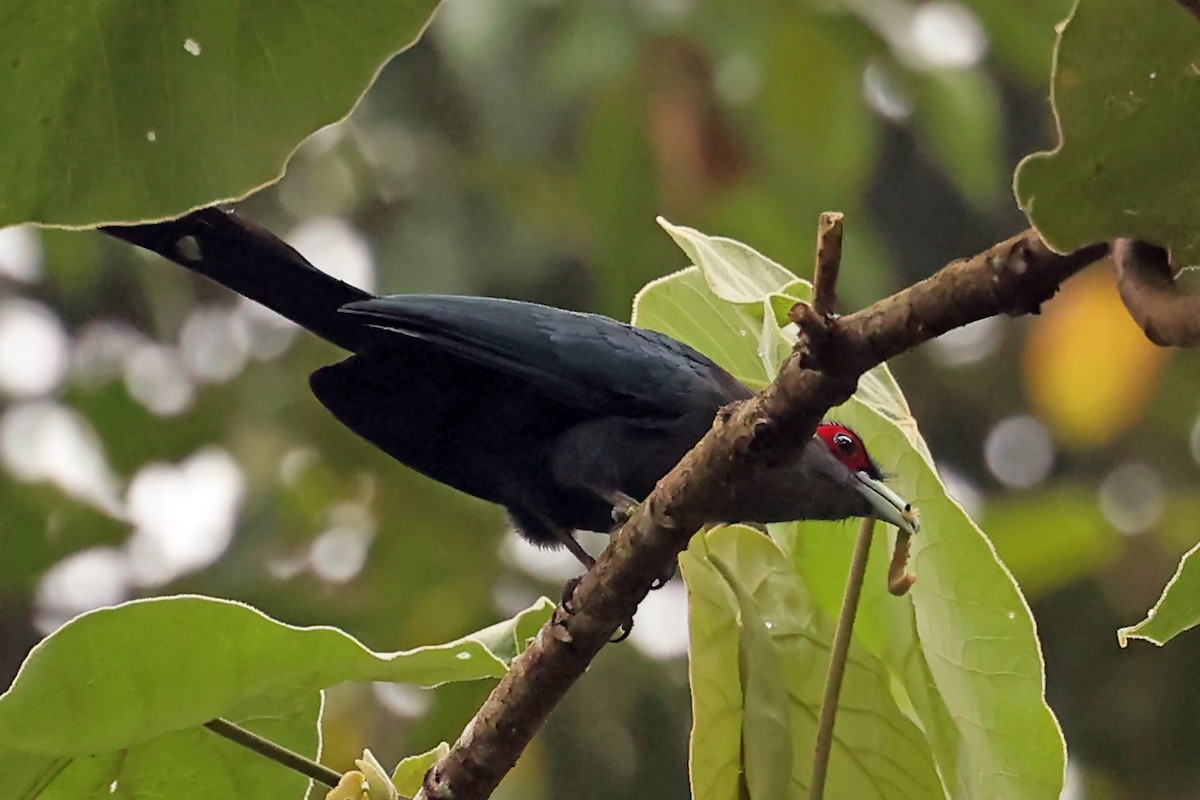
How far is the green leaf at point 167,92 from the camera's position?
1.11m

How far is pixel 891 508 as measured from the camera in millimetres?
1481

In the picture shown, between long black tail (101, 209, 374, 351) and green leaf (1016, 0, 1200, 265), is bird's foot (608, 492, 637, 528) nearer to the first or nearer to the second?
long black tail (101, 209, 374, 351)

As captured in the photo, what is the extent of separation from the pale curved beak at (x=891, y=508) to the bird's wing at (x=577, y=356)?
51cm

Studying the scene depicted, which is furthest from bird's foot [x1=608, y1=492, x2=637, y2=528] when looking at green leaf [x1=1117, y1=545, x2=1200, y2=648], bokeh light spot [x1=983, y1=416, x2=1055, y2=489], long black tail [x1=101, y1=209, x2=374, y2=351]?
bokeh light spot [x1=983, y1=416, x2=1055, y2=489]

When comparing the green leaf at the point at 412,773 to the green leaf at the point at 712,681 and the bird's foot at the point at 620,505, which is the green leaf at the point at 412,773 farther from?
the bird's foot at the point at 620,505

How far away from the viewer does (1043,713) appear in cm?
143

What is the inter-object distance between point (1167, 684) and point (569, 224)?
7.82 ft

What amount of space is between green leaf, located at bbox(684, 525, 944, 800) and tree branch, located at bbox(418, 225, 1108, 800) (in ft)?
0.74

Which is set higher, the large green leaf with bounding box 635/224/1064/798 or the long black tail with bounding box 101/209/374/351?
the long black tail with bounding box 101/209/374/351

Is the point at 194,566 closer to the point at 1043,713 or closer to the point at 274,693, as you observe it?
the point at 274,693

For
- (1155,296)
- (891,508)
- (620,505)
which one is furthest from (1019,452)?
(1155,296)

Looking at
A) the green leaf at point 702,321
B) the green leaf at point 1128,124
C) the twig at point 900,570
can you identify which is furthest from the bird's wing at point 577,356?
the green leaf at point 1128,124

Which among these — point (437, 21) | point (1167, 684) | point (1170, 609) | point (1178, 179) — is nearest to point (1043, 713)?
point (1170, 609)

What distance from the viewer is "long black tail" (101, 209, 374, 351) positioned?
160cm
